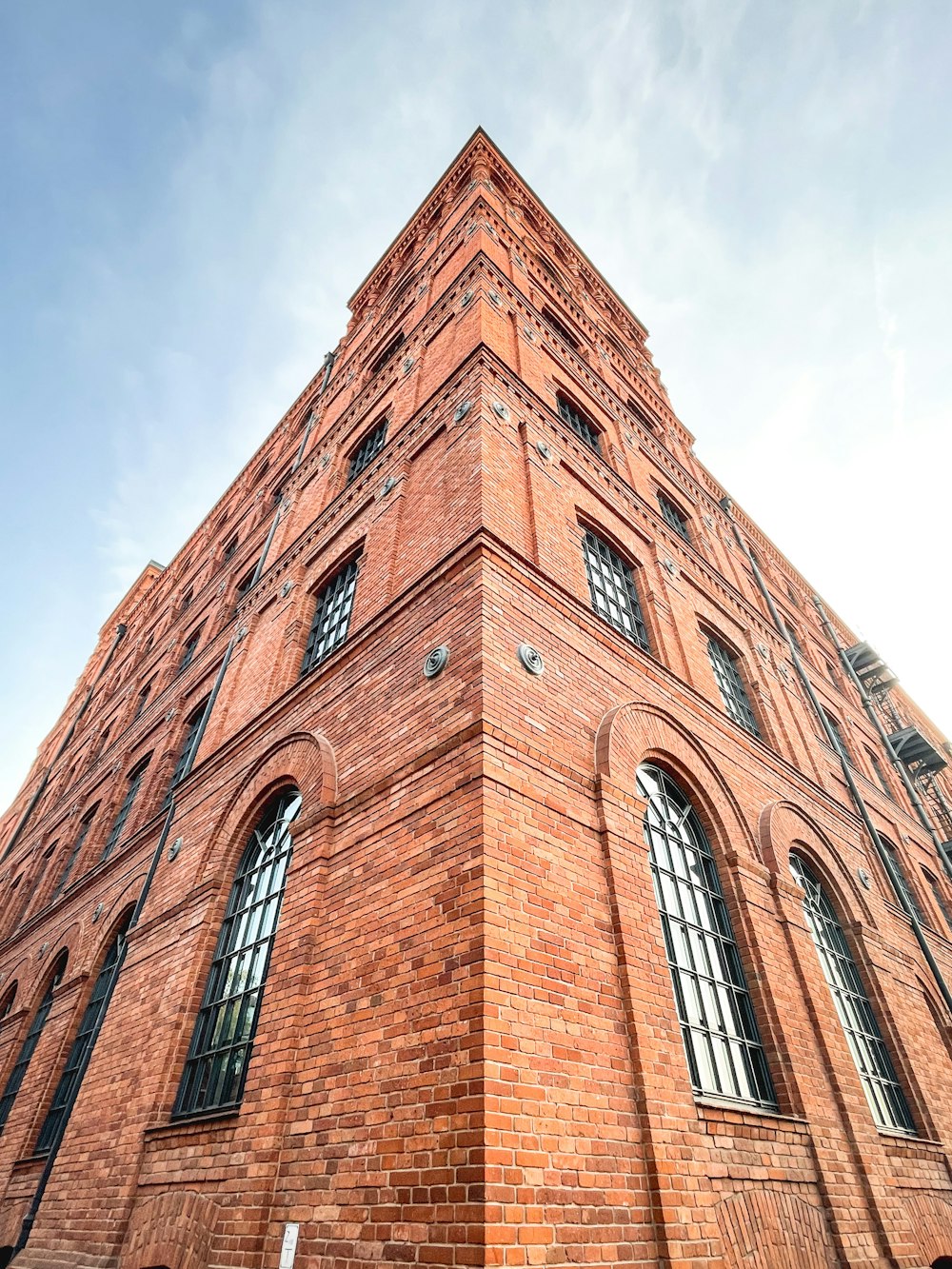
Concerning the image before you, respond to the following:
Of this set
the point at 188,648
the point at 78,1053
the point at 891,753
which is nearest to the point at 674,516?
the point at 891,753

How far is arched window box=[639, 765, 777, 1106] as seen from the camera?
17.6 feet

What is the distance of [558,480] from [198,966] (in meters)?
6.54

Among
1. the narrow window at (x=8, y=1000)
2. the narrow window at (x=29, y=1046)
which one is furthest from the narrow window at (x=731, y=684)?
the narrow window at (x=8, y=1000)

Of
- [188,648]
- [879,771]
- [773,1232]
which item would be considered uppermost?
[188,648]

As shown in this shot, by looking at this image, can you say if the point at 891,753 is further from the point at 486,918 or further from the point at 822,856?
the point at 486,918

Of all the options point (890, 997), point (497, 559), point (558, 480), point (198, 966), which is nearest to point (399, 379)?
point (558, 480)

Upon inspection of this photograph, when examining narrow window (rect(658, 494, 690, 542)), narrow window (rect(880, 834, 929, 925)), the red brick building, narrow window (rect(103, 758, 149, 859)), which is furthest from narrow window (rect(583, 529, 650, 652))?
narrow window (rect(103, 758, 149, 859))

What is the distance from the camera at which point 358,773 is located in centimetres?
580

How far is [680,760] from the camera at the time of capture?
23.2ft

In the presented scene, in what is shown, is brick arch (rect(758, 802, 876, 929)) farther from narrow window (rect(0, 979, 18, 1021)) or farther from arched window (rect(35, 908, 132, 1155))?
narrow window (rect(0, 979, 18, 1021))

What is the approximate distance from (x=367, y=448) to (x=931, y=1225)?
11.8 m

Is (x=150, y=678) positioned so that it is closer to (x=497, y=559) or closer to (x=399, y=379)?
(x=399, y=379)

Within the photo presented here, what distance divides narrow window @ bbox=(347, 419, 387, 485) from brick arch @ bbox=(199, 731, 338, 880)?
17.7 feet

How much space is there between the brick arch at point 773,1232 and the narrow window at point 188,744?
9.07 metres
